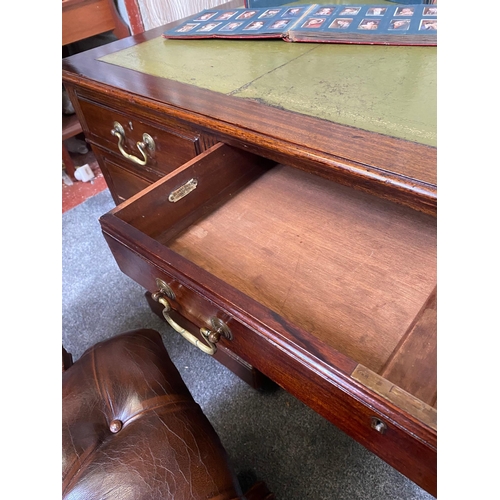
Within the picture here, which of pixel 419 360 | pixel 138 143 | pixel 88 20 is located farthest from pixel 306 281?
pixel 88 20

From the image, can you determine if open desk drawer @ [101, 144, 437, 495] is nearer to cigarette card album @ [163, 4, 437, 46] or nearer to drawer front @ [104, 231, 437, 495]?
drawer front @ [104, 231, 437, 495]

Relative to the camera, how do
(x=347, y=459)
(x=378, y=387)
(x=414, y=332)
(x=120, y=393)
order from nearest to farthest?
(x=378, y=387)
(x=414, y=332)
(x=120, y=393)
(x=347, y=459)

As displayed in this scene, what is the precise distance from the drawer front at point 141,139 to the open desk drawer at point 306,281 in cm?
9

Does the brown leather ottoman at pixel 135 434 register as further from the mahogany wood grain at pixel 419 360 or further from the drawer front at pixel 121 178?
the drawer front at pixel 121 178

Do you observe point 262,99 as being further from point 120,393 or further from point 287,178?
point 120,393

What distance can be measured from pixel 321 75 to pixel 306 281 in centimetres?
35

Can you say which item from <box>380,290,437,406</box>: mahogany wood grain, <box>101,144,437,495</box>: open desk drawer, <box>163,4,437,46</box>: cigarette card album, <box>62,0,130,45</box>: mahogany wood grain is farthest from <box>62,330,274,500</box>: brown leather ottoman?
<box>62,0,130,45</box>: mahogany wood grain

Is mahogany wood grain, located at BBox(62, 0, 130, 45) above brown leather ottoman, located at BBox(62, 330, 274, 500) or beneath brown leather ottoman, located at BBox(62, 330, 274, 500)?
above

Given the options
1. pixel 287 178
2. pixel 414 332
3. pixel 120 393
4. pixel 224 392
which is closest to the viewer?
pixel 414 332

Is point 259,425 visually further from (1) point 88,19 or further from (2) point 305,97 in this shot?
(1) point 88,19

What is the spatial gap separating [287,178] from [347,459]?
0.61m

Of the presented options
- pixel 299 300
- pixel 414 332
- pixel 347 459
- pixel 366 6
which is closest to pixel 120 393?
pixel 299 300

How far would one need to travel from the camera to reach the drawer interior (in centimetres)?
47

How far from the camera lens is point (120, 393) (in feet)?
1.90
